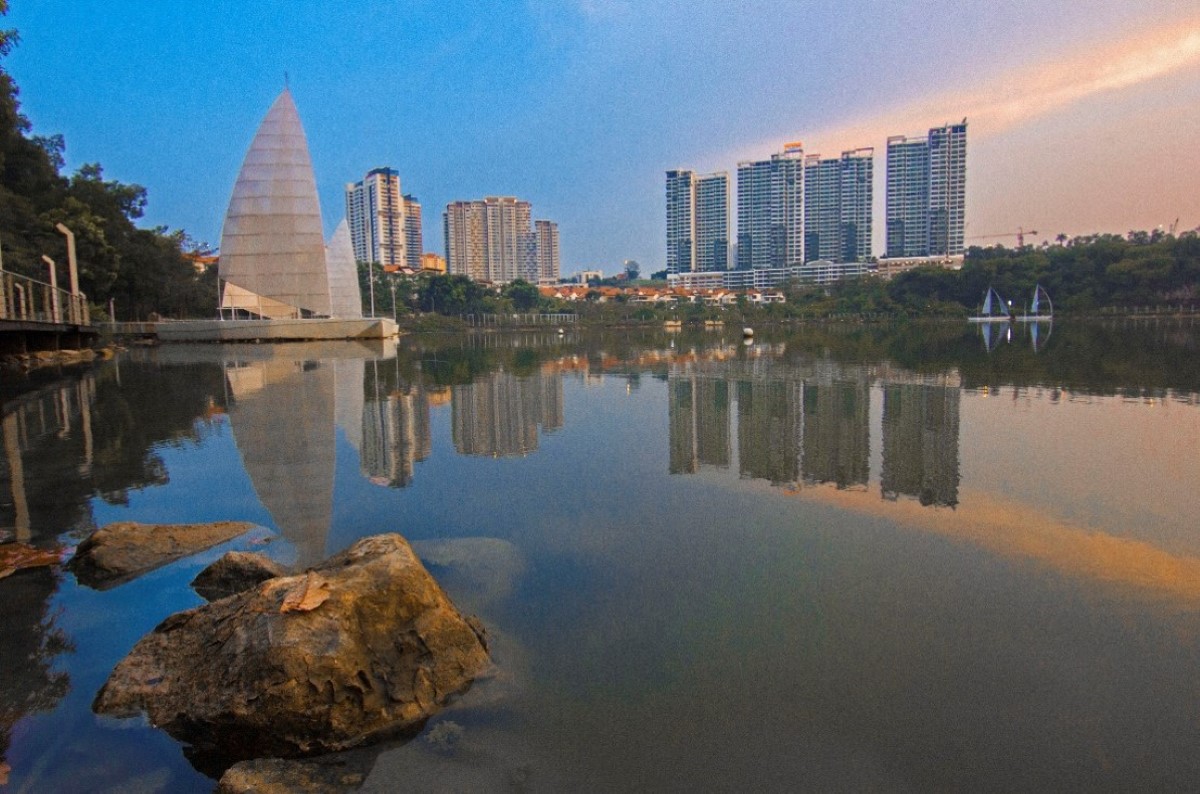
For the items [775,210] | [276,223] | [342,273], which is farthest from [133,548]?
[775,210]

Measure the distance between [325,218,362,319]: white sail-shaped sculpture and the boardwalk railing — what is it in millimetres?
35817

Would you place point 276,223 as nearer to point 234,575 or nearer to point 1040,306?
point 234,575

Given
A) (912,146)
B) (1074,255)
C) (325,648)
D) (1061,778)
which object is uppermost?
(912,146)

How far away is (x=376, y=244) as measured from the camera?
14350 cm

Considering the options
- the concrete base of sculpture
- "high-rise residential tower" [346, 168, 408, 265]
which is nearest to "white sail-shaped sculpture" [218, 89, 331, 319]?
the concrete base of sculpture

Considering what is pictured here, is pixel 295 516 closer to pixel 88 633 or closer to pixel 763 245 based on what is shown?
pixel 88 633

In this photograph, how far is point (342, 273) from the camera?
6450 centimetres

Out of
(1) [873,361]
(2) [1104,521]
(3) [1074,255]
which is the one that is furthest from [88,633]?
(3) [1074,255]

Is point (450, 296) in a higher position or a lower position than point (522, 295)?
lower

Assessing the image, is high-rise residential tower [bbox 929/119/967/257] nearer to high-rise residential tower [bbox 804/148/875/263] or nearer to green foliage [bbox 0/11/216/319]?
high-rise residential tower [bbox 804/148/875/263]

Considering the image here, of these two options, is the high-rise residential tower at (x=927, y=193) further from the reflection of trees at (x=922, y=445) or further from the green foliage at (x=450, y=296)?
the reflection of trees at (x=922, y=445)

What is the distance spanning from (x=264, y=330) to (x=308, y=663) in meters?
43.7

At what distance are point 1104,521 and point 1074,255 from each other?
91805 millimetres

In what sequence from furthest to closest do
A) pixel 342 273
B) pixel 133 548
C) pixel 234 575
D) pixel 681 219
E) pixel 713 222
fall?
pixel 681 219 < pixel 713 222 < pixel 342 273 < pixel 133 548 < pixel 234 575
